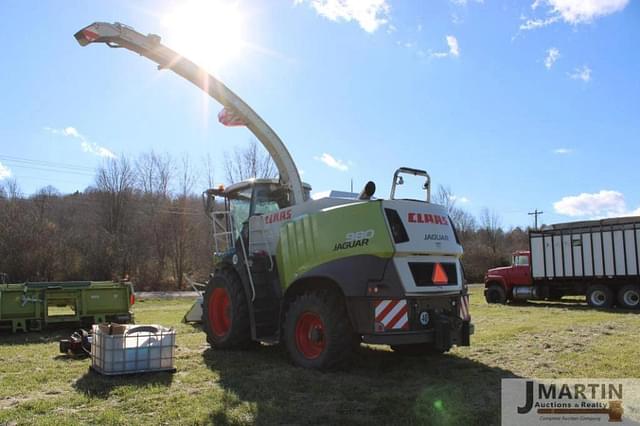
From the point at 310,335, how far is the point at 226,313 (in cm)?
233

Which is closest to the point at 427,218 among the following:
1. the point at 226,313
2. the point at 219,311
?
the point at 226,313

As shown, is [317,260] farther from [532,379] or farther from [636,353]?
[636,353]

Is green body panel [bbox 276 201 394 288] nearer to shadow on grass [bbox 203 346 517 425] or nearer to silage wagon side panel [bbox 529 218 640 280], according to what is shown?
shadow on grass [bbox 203 346 517 425]

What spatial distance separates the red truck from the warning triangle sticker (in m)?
14.9

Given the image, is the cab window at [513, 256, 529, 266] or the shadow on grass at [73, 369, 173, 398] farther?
the cab window at [513, 256, 529, 266]

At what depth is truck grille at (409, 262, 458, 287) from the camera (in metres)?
6.81

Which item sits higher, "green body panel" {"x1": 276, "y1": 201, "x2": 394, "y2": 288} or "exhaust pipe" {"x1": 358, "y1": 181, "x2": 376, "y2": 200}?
"exhaust pipe" {"x1": 358, "y1": 181, "x2": 376, "y2": 200}

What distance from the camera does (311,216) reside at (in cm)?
760

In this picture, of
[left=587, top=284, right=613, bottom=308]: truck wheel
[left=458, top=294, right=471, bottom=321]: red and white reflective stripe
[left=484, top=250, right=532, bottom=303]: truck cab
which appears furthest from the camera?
[left=484, top=250, right=532, bottom=303]: truck cab

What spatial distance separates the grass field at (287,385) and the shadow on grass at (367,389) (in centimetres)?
1

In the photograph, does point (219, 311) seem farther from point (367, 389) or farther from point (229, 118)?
point (367, 389)

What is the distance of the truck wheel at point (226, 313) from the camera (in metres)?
8.38

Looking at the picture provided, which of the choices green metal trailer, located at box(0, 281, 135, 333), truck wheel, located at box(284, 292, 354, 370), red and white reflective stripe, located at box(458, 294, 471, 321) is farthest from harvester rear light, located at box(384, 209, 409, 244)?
green metal trailer, located at box(0, 281, 135, 333)

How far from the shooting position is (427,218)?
7.17 meters
